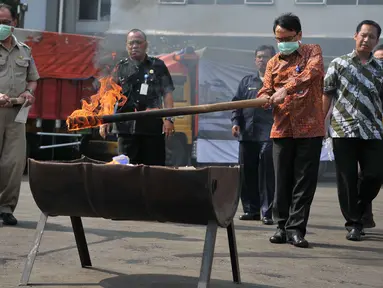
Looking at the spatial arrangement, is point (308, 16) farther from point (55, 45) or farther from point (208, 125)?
point (55, 45)

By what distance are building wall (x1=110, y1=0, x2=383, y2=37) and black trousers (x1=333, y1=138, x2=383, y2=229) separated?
20628 mm

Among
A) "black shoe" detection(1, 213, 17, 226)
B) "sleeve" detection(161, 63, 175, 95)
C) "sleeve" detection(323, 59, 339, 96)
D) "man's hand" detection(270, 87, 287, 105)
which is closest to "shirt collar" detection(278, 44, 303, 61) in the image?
"man's hand" detection(270, 87, 287, 105)

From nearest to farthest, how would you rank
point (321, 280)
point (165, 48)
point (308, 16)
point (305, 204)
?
1. point (321, 280)
2. point (305, 204)
3. point (165, 48)
4. point (308, 16)

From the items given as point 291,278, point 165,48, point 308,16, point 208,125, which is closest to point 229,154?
point 208,125

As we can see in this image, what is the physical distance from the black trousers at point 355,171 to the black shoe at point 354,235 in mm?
60

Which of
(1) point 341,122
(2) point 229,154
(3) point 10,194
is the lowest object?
(2) point 229,154

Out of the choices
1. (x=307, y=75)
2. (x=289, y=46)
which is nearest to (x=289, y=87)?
(x=307, y=75)

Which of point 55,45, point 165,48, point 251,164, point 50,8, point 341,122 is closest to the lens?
point 341,122

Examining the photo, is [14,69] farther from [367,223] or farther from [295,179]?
[367,223]

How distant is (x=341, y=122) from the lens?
7.70 meters

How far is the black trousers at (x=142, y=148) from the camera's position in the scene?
8.09 meters

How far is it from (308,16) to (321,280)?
24.2 meters

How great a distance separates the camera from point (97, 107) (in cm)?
638

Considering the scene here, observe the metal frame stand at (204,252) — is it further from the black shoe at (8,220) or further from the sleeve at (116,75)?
the sleeve at (116,75)
